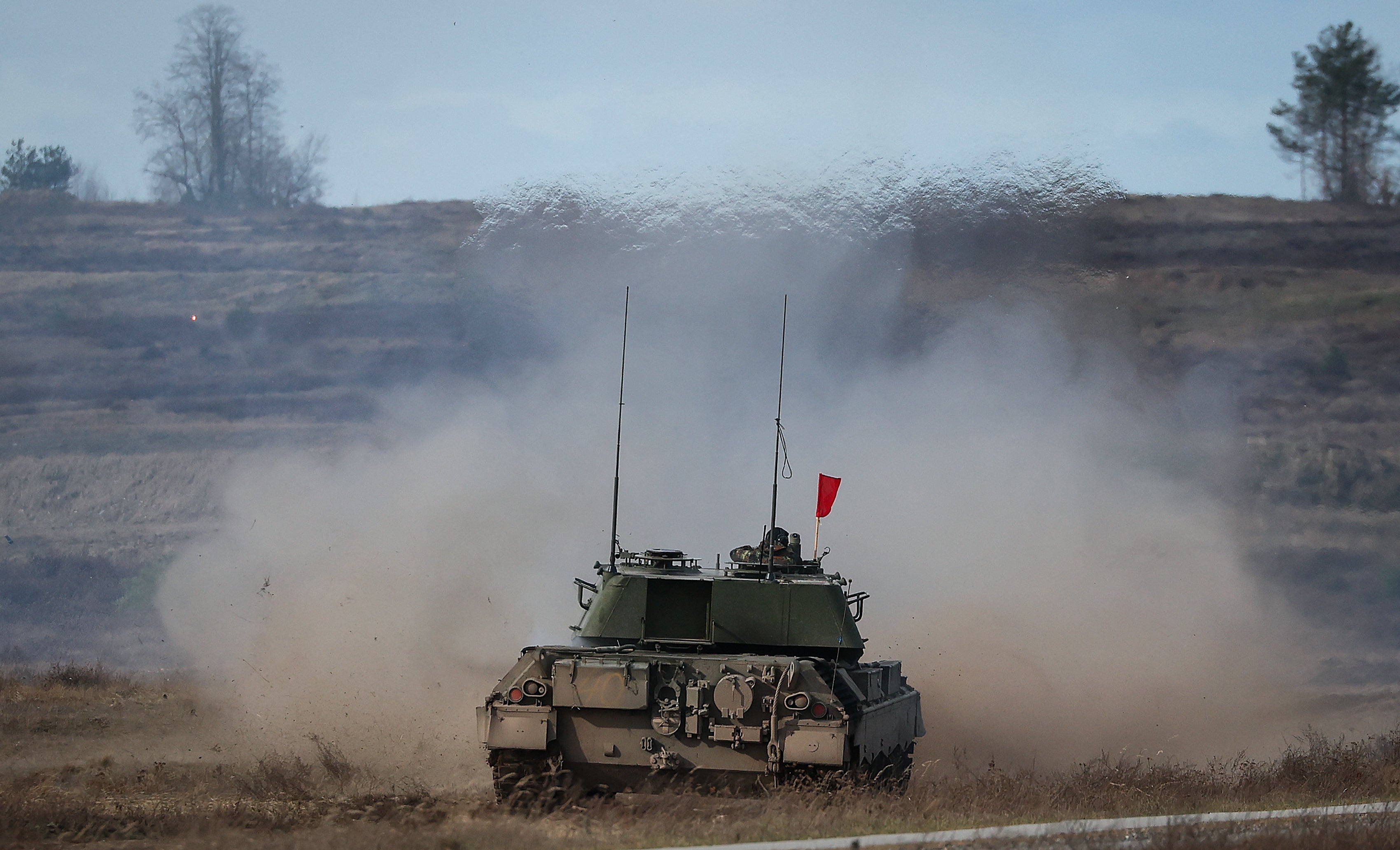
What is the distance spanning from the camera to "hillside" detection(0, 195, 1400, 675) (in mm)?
28734

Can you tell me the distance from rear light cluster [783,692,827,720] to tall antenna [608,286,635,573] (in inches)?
89.3

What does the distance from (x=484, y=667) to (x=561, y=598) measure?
2.16m

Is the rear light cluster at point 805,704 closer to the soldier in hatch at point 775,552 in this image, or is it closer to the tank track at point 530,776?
the tank track at point 530,776

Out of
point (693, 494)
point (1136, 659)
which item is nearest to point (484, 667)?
point (693, 494)

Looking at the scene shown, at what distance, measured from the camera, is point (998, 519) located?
23406mm

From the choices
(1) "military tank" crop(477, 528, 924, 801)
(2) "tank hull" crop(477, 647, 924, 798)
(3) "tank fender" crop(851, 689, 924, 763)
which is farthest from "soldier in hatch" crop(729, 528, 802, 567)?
(2) "tank hull" crop(477, 647, 924, 798)

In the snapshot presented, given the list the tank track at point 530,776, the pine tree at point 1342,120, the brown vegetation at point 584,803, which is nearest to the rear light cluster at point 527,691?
the tank track at point 530,776

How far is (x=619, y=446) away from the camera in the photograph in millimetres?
15922

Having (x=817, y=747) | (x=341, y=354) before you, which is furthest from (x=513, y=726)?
(x=341, y=354)

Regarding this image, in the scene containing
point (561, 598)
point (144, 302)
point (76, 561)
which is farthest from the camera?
point (144, 302)

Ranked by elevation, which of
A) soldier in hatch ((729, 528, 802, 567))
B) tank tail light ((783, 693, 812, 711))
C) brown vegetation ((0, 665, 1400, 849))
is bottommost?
brown vegetation ((0, 665, 1400, 849))

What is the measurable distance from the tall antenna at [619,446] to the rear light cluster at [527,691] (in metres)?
2.17

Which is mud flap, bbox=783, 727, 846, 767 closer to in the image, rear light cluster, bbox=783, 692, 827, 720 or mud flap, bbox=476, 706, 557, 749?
rear light cluster, bbox=783, 692, 827, 720

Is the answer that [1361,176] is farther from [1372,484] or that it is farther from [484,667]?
[484,667]
